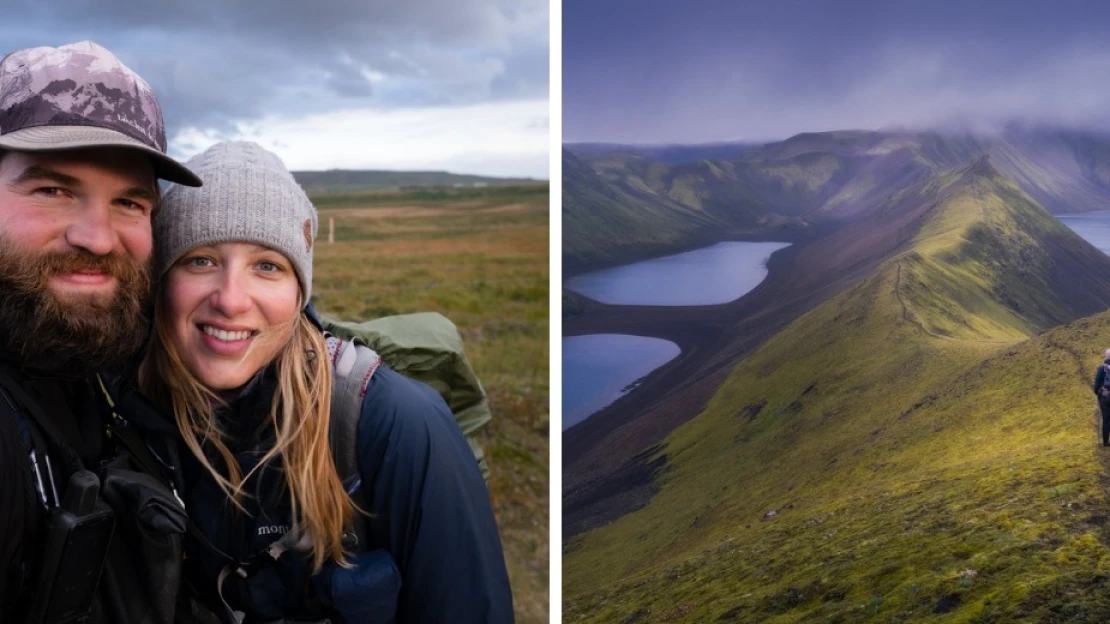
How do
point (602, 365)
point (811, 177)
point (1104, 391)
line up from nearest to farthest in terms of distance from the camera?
1. point (1104, 391)
2. point (811, 177)
3. point (602, 365)

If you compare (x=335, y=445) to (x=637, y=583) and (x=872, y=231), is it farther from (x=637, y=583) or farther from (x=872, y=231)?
(x=872, y=231)

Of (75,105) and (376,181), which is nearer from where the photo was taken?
(75,105)

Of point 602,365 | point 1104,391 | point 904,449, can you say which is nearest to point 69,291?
point 602,365

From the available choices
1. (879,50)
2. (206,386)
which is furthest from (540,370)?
(206,386)

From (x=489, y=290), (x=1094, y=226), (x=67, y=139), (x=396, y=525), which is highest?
(x=67, y=139)

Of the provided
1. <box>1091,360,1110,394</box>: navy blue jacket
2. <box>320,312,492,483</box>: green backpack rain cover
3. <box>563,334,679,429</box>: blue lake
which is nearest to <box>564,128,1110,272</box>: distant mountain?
<box>563,334,679,429</box>: blue lake

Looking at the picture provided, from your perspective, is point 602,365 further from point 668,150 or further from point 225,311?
point 225,311
